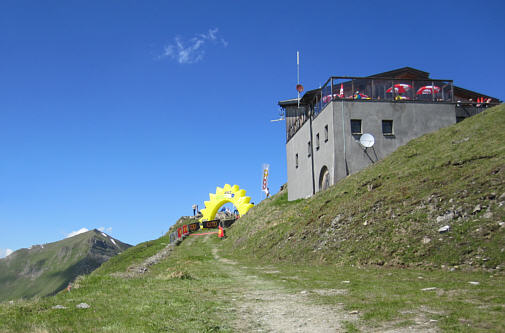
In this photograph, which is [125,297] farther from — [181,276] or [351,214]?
[351,214]

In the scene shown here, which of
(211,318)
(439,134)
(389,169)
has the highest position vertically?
(439,134)

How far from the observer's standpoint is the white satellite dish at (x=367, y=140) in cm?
2995

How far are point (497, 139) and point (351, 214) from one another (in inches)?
282

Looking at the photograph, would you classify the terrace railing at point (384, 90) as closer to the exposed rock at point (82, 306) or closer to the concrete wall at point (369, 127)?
the concrete wall at point (369, 127)

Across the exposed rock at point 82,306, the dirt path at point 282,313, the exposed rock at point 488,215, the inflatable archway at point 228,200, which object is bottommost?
the dirt path at point 282,313

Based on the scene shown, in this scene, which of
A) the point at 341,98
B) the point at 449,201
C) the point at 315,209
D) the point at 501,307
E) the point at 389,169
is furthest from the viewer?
the point at 341,98

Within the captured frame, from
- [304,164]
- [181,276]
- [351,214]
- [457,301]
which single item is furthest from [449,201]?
[304,164]

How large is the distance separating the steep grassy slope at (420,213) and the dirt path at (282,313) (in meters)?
5.40

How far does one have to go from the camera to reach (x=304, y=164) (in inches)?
1499

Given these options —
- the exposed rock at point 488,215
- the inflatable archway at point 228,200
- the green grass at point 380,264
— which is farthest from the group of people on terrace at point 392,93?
the inflatable archway at point 228,200

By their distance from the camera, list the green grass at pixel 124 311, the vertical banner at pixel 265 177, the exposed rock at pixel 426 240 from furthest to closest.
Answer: the vertical banner at pixel 265 177, the exposed rock at pixel 426 240, the green grass at pixel 124 311

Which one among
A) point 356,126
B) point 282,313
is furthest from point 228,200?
point 282,313

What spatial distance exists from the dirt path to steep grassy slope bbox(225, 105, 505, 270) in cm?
540

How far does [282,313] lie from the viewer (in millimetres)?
7820
